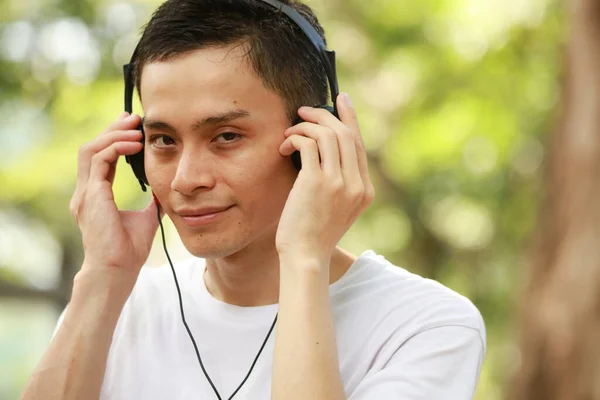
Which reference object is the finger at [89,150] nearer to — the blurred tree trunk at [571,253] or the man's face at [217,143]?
the man's face at [217,143]

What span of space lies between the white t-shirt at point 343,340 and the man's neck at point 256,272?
0.04 metres

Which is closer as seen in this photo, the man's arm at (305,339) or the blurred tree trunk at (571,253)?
the man's arm at (305,339)

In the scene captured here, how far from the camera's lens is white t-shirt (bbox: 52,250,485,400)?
6.26ft

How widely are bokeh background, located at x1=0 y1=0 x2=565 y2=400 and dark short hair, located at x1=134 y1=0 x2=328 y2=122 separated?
588 cm

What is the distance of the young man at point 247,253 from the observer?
1.91 m

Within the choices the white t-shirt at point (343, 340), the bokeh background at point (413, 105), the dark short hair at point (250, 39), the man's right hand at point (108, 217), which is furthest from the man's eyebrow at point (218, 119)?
the bokeh background at point (413, 105)

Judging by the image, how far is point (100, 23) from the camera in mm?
8758

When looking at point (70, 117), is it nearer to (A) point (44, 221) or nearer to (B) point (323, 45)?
(A) point (44, 221)

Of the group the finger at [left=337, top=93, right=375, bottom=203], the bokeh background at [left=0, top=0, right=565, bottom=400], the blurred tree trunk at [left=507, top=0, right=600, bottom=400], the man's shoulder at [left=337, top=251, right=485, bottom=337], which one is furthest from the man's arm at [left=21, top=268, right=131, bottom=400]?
the bokeh background at [left=0, top=0, right=565, bottom=400]

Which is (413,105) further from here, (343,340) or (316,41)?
(343,340)

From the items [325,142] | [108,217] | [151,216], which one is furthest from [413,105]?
[325,142]

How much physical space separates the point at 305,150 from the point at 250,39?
33cm

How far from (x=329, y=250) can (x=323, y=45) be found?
590mm

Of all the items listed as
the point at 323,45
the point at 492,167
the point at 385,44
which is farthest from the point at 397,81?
the point at 323,45
